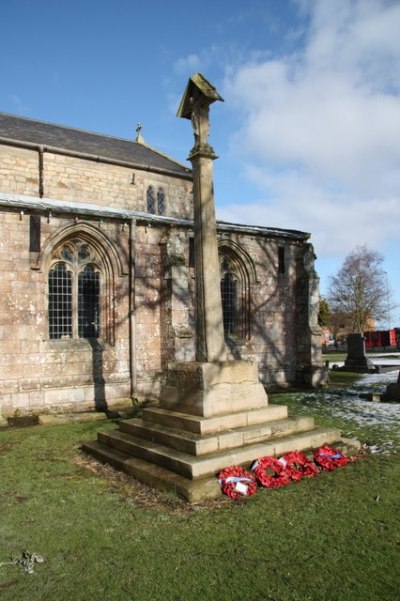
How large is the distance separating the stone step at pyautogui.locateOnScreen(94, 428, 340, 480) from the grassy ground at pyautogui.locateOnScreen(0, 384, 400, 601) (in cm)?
43

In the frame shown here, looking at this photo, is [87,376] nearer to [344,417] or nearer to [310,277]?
[344,417]

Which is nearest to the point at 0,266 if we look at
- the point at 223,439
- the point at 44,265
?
the point at 44,265

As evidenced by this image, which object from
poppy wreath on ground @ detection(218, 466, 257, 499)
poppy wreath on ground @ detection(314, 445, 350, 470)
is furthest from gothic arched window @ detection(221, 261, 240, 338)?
poppy wreath on ground @ detection(218, 466, 257, 499)

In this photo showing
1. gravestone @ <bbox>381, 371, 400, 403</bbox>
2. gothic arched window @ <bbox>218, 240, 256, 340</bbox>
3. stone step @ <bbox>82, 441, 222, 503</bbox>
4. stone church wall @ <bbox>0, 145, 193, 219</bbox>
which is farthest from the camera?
stone church wall @ <bbox>0, 145, 193, 219</bbox>

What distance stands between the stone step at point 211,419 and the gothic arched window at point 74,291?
546 cm

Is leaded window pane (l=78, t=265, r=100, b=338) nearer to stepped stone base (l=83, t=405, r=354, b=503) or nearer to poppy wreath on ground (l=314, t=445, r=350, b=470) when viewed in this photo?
stepped stone base (l=83, t=405, r=354, b=503)

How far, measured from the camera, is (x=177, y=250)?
12938 mm

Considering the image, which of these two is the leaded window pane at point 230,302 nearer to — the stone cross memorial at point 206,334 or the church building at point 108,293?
the church building at point 108,293

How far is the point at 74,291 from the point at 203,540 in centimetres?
910

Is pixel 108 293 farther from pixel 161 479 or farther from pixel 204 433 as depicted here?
pixel 161 479

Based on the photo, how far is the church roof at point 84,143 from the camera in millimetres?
17312

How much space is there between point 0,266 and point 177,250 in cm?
458

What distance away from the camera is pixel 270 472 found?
5.91 m

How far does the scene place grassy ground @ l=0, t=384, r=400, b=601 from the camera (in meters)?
3.47
